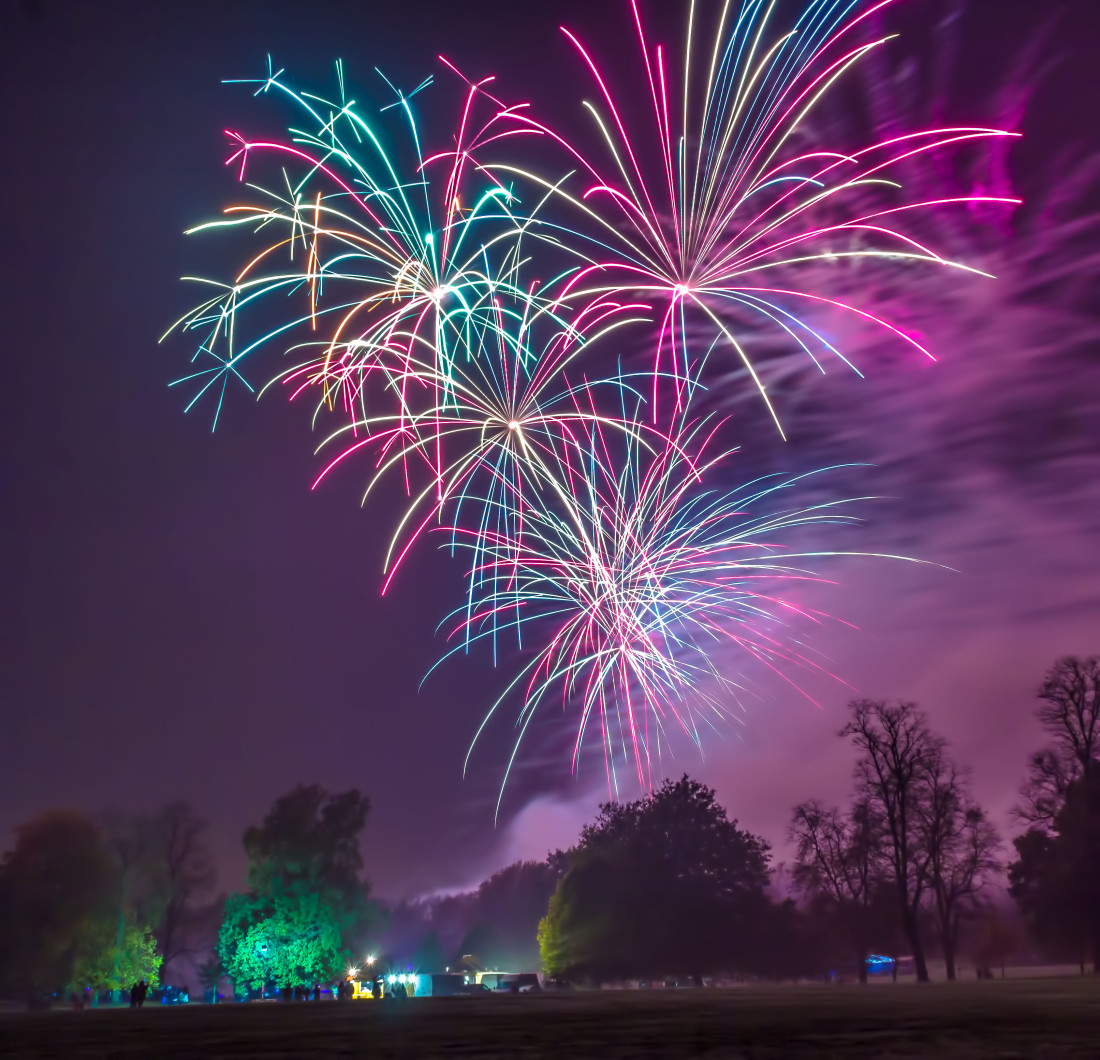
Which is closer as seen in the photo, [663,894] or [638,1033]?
[638,1033]

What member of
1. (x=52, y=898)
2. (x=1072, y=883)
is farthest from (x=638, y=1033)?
(x=52, y=898)

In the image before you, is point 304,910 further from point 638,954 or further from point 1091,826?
point 1091,826

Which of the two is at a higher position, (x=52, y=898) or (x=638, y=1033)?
(x=52, y=898)

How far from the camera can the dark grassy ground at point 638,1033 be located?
15.7 metres

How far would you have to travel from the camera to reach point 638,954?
2571 inches

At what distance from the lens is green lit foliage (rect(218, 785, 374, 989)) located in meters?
A: 63.1

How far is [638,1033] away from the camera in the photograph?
19.3 metres

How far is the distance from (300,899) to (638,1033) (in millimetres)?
49052

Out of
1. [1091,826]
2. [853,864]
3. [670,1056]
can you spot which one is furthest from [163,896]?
[670,1056]

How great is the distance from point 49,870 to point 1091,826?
1930 inches

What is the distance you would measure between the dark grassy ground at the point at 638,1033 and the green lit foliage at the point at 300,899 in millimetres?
A: 35148

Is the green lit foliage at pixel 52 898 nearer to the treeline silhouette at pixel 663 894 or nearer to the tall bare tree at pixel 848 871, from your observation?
the treeline silhouette at pixel 663 894

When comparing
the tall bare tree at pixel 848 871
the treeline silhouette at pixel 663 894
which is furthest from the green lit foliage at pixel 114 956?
the tall bare tree at pixel 848 871

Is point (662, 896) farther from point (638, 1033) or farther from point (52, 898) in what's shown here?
point (638, 1033)
